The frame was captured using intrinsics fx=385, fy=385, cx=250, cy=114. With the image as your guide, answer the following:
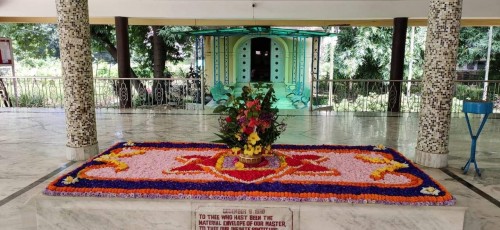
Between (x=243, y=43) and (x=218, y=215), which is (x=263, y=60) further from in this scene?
(x=218, y=215)

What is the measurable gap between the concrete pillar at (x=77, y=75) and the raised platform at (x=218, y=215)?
1679mm

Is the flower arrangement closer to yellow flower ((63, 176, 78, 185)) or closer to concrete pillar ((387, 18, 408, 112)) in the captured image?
yellow flower ((63, 176, 78, 185))

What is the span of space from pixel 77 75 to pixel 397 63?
704cm

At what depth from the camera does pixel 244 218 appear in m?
2.72

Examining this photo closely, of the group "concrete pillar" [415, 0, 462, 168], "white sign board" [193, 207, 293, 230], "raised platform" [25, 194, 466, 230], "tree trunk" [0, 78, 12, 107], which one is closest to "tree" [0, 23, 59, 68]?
"tree trunk" [0, 78, 12, 107]

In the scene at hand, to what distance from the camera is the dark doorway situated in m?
11.4

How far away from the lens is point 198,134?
597cm

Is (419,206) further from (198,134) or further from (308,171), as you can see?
(198,134)

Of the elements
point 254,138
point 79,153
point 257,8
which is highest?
point 257,8

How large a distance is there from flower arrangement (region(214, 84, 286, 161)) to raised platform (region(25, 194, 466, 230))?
61cm

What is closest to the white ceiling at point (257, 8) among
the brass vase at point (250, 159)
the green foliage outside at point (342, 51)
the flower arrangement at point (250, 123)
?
the flower arrangement at point (250, 123)

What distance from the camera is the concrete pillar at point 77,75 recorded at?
13.7ft

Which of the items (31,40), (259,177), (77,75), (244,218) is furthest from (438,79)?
(31,40)

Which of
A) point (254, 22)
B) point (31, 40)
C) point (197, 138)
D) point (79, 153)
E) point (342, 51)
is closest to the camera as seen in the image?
point (79, 153)
